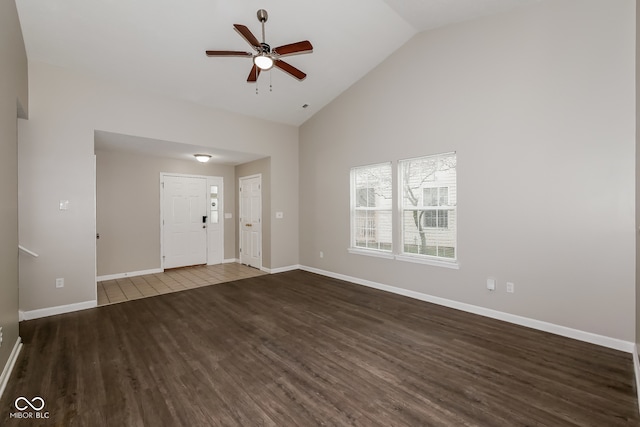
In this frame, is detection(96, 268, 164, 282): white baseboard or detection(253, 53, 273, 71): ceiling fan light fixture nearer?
detection(253, 53, 273, 71): ceiling fan light fixture

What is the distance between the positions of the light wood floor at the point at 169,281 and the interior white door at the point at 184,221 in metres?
0.28

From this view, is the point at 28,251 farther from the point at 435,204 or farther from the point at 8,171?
the point at 435,204

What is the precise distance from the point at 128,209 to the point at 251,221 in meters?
2.45

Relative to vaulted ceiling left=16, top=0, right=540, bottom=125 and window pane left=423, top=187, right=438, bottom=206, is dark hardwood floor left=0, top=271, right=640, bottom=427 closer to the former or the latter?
window pane left=423, top=187, right=438, bottom=206

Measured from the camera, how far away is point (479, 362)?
2.57 m

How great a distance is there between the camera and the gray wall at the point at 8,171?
2.36 meters

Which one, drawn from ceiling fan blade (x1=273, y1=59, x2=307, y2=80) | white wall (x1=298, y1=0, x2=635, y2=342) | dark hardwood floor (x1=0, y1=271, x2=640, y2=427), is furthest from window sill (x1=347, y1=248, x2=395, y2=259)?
ceiling fan blade (x1=273, y1=59, x2=307, y2=80)

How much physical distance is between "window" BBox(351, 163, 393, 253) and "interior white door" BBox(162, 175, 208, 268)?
3.72m

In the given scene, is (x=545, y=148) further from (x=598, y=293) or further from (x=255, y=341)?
(x=255, y=341)

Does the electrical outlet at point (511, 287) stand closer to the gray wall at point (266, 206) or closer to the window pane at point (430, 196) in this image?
the window pane at point (430, 196)

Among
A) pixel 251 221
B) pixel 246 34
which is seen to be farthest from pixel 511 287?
pixel 251 221

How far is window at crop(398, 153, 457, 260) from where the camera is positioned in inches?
156

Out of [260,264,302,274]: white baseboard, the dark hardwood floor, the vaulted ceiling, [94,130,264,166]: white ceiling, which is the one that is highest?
the vaulted ceiling

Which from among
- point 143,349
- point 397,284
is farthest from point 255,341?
point 397,284
